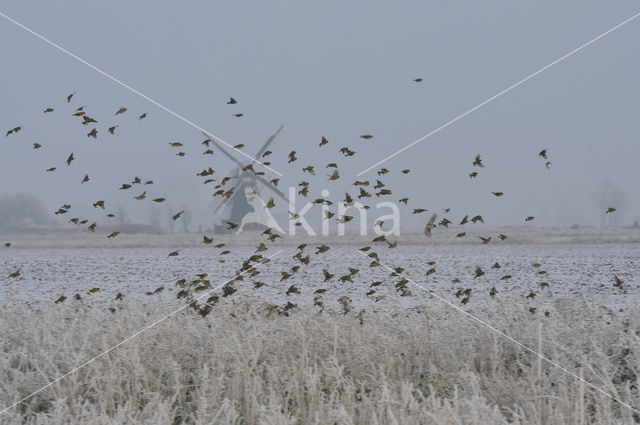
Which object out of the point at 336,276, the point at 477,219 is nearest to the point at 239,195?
the point at 336,276

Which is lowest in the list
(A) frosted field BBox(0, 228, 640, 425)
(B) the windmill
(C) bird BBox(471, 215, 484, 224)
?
(A) frosted field BBox(0, 228, 640, 425)

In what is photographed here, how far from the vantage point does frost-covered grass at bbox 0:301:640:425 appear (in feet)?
16.9

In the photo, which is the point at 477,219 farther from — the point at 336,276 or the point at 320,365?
the point at 336,276

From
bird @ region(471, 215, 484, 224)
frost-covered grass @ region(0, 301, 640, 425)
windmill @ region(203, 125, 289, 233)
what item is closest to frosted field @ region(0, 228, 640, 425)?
frost-covered grass @ region(0, 301, 640, 425)

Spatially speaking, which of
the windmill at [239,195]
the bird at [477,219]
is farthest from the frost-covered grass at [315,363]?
the windmill at [239,195]

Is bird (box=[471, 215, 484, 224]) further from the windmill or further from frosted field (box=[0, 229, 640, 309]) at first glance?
the windmill

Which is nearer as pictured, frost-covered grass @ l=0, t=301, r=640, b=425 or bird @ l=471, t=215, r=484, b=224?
frost-covered grass @ l=0, t=301, r=640, b=425

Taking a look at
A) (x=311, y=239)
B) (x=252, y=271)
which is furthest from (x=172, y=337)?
(x=311, y=239)

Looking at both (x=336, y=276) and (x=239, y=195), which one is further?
(x=239, y=195)

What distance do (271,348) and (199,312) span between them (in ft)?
4.69

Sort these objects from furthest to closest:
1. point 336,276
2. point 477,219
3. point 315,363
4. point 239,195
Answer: point 239,195
point 336,276
point 477,219
point 315,363

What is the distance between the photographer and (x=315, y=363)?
5.40 m

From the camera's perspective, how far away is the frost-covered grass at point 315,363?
203 inches

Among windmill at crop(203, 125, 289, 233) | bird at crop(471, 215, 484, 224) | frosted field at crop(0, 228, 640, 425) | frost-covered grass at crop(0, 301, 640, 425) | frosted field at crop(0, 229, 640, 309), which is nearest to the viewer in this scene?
frosted field at crop(0, 228, 640, 425)
